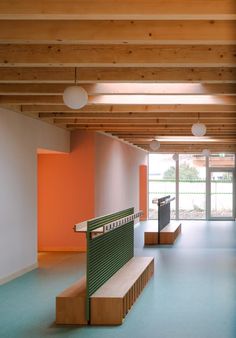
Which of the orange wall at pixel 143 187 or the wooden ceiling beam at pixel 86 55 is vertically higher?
the wooden ceiling beam at pixel 86 55

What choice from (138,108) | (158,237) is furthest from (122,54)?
(158,237)

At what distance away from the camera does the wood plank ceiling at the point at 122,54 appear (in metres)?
3.99

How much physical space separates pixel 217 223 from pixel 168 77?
1362cm

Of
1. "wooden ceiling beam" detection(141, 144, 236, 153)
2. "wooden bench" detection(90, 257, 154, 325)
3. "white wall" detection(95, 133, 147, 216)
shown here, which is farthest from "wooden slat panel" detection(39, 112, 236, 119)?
"wooden ceiling beam" detection(141, 144, 236, 153)

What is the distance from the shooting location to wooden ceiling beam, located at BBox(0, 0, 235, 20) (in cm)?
392

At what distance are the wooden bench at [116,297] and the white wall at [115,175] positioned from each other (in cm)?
489

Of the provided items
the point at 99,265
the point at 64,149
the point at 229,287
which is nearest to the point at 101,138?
the point at 64,149

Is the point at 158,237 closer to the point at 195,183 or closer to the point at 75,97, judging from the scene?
the point at 75,97

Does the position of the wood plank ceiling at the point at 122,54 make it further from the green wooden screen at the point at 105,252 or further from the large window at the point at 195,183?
the large window at the point at 195,183

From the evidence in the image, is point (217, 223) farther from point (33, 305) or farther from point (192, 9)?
point (192, 9)

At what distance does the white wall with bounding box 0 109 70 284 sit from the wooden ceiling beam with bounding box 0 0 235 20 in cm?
391

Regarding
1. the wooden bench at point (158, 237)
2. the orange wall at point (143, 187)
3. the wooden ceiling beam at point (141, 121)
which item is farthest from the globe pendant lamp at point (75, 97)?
the orange wall at point (143, 187)

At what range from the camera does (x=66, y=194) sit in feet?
37.5

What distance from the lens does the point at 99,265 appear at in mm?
6051
